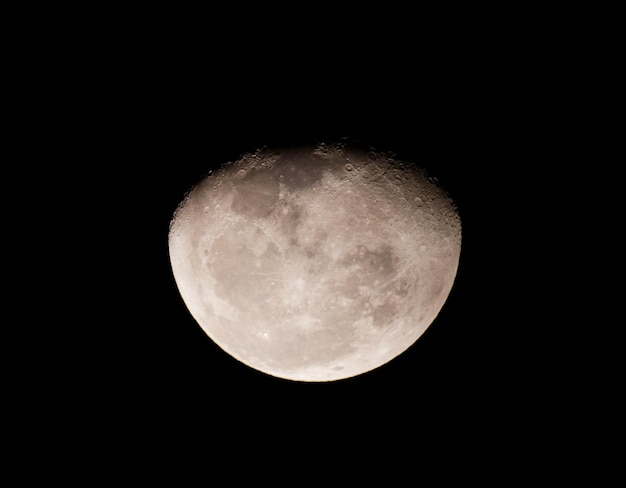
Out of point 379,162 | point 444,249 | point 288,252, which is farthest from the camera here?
point 444,249

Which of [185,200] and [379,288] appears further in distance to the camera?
[185,200]

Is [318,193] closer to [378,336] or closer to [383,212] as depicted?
[383,212]

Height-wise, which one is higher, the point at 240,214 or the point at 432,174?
the point at 432,174

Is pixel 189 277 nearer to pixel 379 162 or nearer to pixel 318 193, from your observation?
pixel 318 193

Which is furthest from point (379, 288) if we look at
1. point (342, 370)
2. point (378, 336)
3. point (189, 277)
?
point (189, 277)

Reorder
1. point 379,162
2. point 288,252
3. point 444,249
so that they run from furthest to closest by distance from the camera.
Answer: point 444,249 < point 379,162 < point 288,252

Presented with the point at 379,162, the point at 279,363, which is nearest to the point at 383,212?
the point at 379,162

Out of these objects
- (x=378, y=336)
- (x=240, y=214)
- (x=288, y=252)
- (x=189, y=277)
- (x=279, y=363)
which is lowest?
(x=279, y=363)
